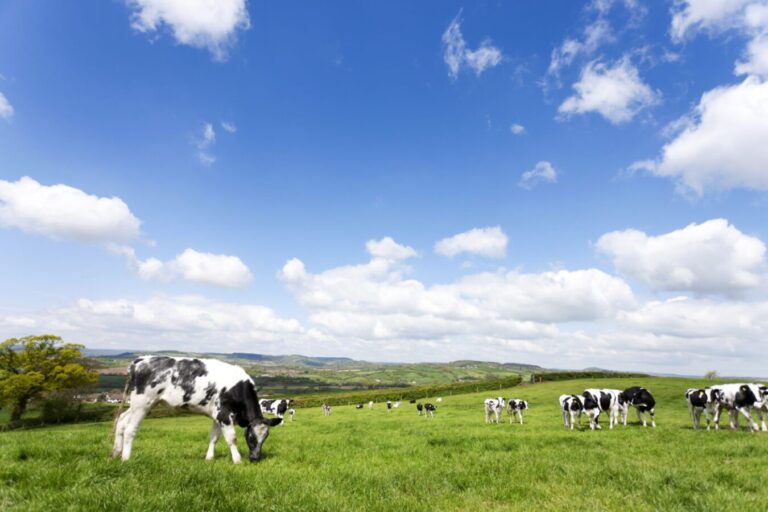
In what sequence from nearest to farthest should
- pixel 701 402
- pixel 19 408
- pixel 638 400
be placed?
1. pixel 701 402
2. pixel 638 400
3. pixel 19 408

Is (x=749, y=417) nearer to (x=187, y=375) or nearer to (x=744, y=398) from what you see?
(x=744, y=398)

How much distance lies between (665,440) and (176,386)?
1759 centimetres

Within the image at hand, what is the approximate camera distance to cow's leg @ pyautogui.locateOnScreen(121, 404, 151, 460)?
942 cm

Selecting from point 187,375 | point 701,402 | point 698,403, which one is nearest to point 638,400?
point 698,403

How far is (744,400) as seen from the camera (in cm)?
1952

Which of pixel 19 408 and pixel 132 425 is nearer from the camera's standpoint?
pixel 132 425

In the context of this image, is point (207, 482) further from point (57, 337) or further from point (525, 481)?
point (57, 337)

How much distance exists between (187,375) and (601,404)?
23.5 meters

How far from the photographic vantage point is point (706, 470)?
29.8 feet

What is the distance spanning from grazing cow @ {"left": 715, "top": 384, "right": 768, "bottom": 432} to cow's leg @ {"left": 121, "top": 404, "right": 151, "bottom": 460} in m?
25.0

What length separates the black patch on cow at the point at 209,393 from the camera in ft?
35.7

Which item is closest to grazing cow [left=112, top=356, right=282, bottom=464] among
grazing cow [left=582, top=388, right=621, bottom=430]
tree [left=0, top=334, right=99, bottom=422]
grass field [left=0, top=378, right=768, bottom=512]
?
grass field [left=0, top=378, right=768, bottom=512]

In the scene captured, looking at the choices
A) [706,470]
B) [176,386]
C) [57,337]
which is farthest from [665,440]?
[57,337]

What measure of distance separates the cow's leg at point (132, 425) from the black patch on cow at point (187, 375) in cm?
92
